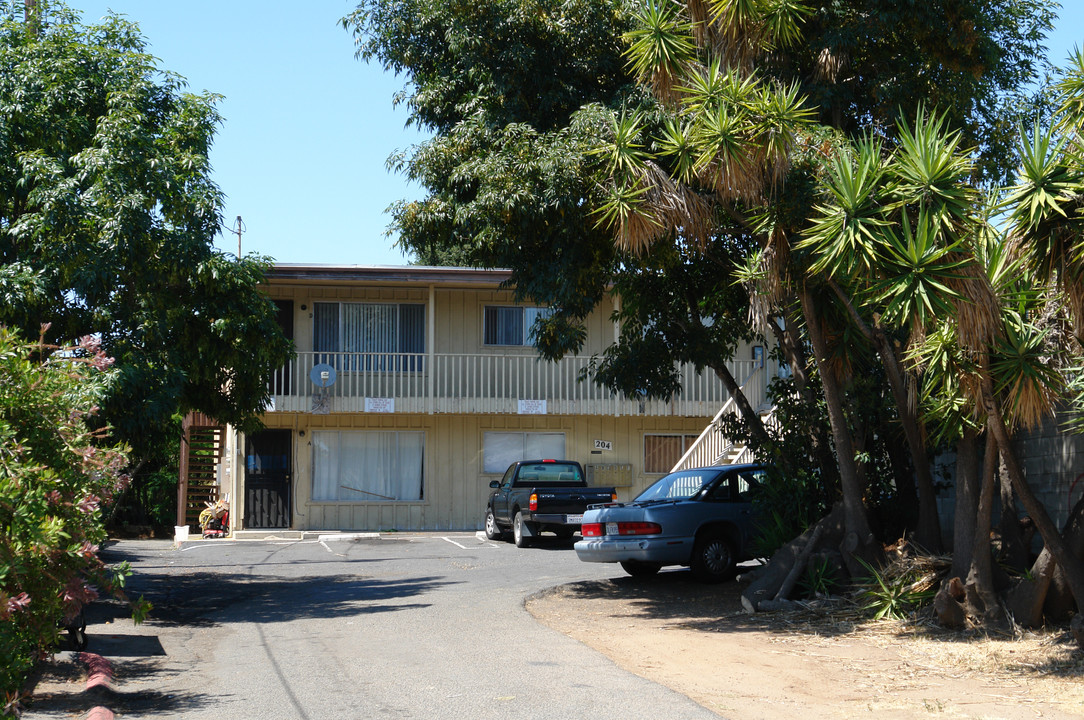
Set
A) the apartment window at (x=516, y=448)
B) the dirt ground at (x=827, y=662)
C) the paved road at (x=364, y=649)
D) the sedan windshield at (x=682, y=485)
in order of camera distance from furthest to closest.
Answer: the apartment window at (x=516, y=448) < the sedan windshield at (x=682, y=485) < the paved road at (x=364, y=649) < the dirt ground at (x=827, y=662)

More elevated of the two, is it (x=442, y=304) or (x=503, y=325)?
(x=442, y=304)

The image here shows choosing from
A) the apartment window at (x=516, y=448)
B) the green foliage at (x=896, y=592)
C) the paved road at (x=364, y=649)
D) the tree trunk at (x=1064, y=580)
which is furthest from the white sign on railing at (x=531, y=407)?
the tree trunk at (x=1064, y=580)

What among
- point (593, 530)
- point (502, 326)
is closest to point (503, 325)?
point (502, 326)

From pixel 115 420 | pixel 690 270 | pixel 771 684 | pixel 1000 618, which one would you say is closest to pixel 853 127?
pixel 690 270

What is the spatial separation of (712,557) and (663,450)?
1300 centimetres

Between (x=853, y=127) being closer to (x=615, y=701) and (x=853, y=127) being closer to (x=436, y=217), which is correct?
(x=436, y=217)

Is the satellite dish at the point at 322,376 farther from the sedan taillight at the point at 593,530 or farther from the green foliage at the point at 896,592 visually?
the green foliage at the point at 896,592

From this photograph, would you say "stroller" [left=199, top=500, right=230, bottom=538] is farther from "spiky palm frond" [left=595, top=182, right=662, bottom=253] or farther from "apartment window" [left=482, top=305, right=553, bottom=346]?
"spiky palm frond" [left=595, top=182, right=662, bottom=253]

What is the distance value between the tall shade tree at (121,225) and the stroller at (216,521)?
11130mm

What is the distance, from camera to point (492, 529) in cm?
2142

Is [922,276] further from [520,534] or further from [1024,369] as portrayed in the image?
[520,534]

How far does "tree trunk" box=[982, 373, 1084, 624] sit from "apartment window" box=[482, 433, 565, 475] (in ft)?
56.5

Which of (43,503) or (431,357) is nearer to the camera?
(43,503)

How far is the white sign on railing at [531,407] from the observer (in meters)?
24.1
